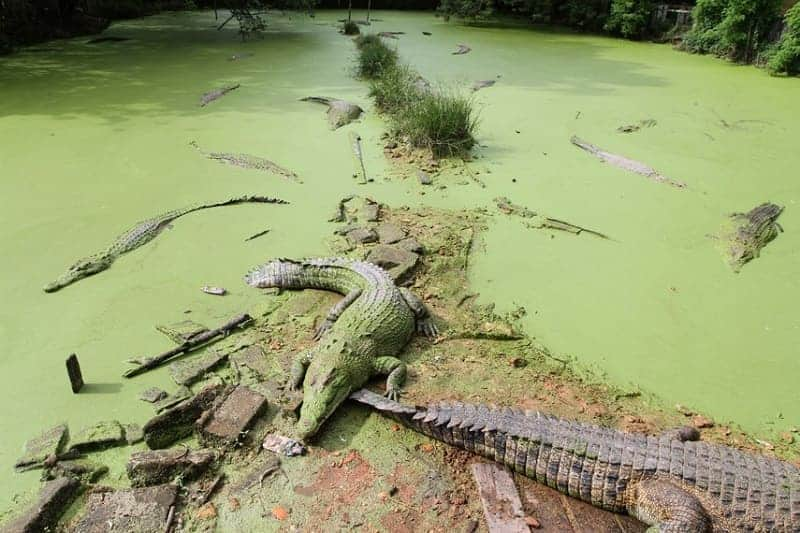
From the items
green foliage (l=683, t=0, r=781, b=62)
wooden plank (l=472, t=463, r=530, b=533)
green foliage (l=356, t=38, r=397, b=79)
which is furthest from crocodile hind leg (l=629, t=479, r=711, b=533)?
green foliage (l=683, t=0, r=781, b=62)

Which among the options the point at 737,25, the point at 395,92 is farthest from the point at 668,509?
the point at 737,25

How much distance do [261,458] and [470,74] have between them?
7.61m

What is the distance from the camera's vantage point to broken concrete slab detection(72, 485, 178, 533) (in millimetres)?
2012

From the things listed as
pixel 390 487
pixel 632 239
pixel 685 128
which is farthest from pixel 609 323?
pixel 685 128

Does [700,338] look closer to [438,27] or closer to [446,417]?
[446,417]

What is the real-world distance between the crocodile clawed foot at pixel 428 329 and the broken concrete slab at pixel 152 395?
139cm

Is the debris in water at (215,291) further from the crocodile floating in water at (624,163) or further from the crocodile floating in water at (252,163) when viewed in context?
the crocodile floating in water at (624,163)

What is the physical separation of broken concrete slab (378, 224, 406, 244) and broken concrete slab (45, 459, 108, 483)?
2307mm

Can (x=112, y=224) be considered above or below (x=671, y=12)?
below

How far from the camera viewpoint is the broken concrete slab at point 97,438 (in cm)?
232

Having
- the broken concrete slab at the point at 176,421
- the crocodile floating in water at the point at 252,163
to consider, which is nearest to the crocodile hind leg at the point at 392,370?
the broken concrete slab at the point at 176,421

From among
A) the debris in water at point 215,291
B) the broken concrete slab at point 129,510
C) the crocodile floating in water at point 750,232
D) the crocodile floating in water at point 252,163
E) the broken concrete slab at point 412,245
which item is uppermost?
the crocodile floating in water at point 252,163

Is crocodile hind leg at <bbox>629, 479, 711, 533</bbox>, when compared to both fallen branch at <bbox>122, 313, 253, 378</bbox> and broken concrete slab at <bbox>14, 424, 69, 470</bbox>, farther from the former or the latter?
broken concrete slab at <bbox>14, 424, 69, 470</bbox>

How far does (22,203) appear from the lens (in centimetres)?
433
